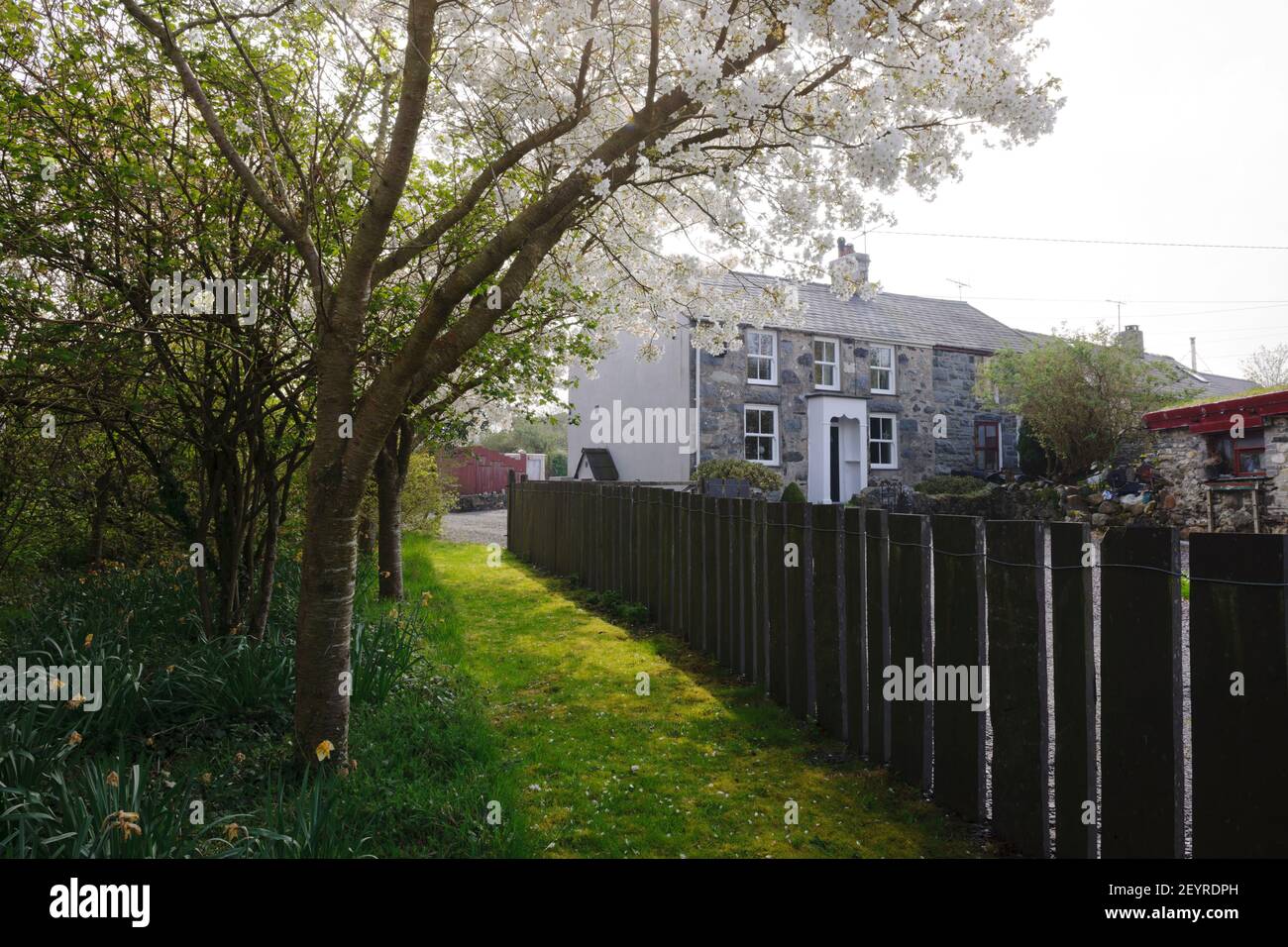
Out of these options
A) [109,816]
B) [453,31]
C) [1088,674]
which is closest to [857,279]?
[453,31]

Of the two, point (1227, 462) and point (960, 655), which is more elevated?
point (1227, 462)

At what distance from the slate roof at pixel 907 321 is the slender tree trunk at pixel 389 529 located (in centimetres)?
1474

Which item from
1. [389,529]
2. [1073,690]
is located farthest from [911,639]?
[389,529]

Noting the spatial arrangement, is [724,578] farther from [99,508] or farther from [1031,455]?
[1031,455]

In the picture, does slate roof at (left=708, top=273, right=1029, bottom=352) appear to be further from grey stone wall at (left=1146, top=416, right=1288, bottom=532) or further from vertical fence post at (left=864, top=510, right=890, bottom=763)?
vertical fence post at (left=864, top=510, right=890, bottom=763)

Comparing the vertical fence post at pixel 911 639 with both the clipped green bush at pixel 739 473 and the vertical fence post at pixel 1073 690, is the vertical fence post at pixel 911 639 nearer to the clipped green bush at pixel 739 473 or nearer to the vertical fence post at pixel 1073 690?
the vertical fence post at pixel 1073 690

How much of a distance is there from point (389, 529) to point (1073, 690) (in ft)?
24.1

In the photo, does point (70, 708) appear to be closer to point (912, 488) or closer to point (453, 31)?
point (453, 31)

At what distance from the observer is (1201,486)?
16062 mm

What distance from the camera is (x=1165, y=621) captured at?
2.85 m

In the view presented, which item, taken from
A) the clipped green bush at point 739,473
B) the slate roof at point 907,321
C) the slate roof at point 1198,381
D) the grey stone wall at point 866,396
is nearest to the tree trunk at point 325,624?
the clipped green bush at point 739,473

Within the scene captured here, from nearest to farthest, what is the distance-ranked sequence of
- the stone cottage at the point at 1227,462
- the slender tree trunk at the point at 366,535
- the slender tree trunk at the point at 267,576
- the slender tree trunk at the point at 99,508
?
1. the slender tree trunk at the point at 267,576
2. the slender tree trunk at the point at 99,508
3. the slender tree trunk at the point at 366,535
4. the stone cottage at the point at 1227,462

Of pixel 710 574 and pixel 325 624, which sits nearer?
pixel 325 624

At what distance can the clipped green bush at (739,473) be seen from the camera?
62.4 ft
